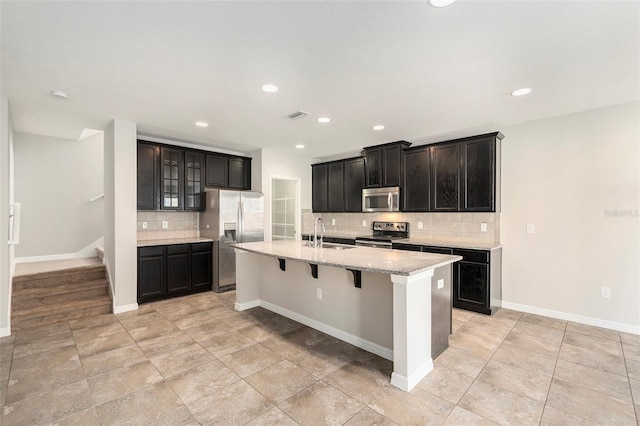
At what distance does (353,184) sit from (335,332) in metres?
3.30

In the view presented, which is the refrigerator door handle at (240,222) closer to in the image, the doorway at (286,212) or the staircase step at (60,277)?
the doorway at (286,212)

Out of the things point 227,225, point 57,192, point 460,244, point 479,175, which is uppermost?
point 479,175

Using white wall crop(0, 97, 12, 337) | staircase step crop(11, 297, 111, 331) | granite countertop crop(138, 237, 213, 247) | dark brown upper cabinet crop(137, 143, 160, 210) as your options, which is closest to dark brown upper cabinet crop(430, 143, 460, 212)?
granite countertop crop(138, 237, 213, 247)

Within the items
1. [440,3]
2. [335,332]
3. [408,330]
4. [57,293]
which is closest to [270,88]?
[440,3]

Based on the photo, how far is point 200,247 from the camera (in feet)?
16.4

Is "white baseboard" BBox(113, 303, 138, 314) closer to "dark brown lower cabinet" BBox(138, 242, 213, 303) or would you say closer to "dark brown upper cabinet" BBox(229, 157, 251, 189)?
"dark brown lower cabinet" BBox(138, 242, 213, 303)

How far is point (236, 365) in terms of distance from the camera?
2.63m

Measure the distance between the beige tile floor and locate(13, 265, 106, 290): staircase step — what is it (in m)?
0.87

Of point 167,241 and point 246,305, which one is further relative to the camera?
point 167,241

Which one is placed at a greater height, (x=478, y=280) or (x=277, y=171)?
(x=277, y=171)

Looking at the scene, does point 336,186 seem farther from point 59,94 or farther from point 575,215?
point 59,94

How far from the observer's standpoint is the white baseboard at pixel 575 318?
→ 334cm

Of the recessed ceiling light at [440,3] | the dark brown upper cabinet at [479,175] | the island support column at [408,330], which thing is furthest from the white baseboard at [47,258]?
the dark brown upper cabinet at [479,175]

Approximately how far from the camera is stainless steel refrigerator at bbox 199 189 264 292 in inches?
198
